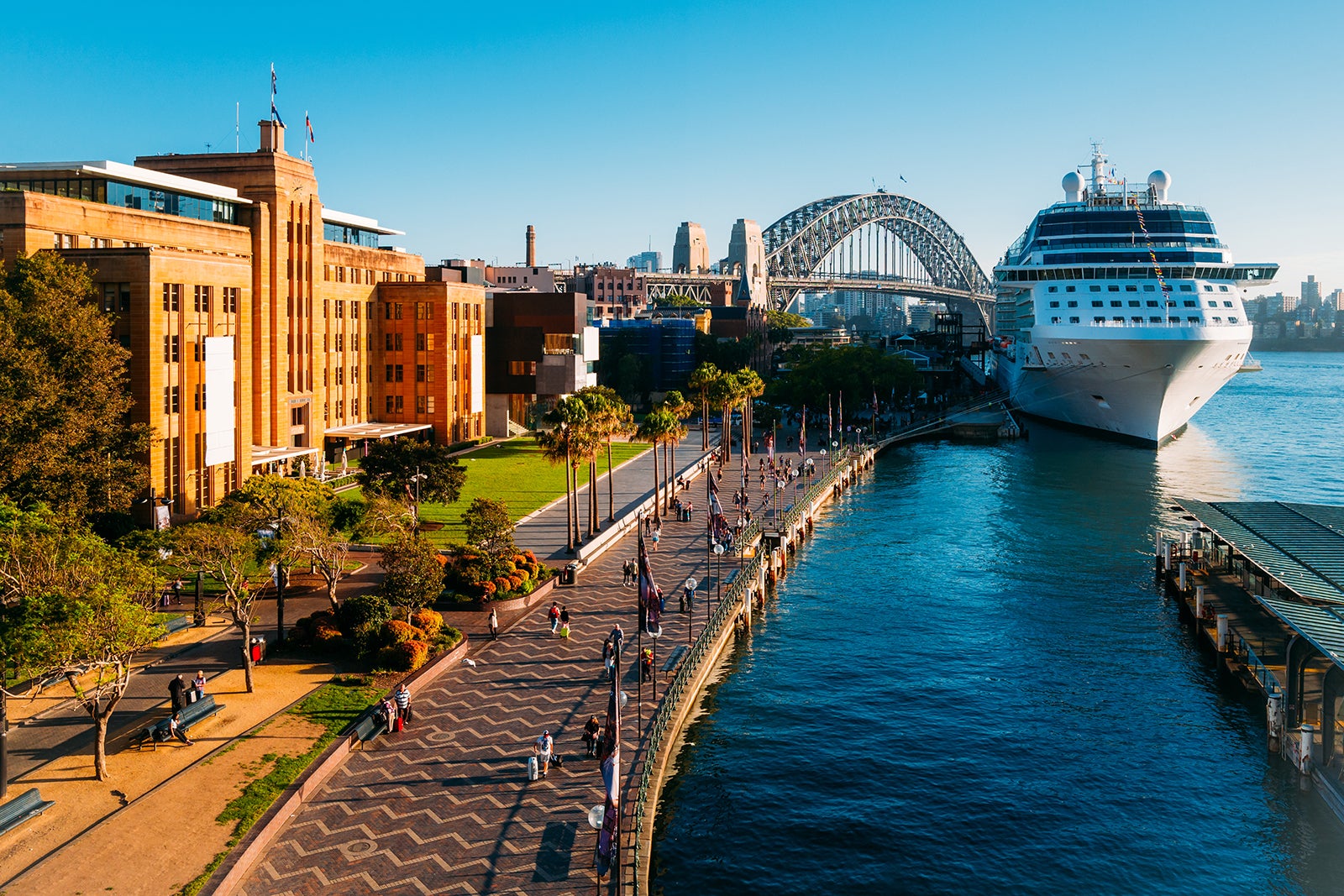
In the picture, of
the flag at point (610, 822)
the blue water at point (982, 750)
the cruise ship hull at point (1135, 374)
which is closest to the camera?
the flag at point (610, 822)

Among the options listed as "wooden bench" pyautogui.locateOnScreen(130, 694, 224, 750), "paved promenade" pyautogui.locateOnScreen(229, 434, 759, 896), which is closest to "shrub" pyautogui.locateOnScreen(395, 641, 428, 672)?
"paved promenade" pyautogui.locateOnScreen(229, 434, 759, 896)

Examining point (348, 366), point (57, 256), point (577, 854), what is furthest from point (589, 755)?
point (348, 366)

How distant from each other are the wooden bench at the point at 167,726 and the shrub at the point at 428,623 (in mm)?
10631

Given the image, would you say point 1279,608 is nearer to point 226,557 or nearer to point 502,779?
point 502,779

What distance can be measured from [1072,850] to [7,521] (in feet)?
117

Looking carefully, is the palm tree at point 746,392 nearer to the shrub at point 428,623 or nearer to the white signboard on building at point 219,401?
the white signboard on building at point 219,401

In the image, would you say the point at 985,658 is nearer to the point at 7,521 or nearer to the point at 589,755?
the point at 589,755

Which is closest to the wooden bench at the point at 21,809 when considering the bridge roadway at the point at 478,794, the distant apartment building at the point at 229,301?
the bridge roadway at the point at 478,794

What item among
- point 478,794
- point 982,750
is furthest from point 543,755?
point 982,750

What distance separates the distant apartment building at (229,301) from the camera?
61.7m

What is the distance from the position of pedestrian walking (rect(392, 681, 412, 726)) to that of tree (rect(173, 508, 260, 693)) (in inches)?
254

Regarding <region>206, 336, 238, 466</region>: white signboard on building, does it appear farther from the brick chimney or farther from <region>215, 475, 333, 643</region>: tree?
the brick chimney

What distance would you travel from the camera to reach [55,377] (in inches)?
2096

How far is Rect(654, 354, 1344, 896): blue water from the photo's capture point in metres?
32.1
